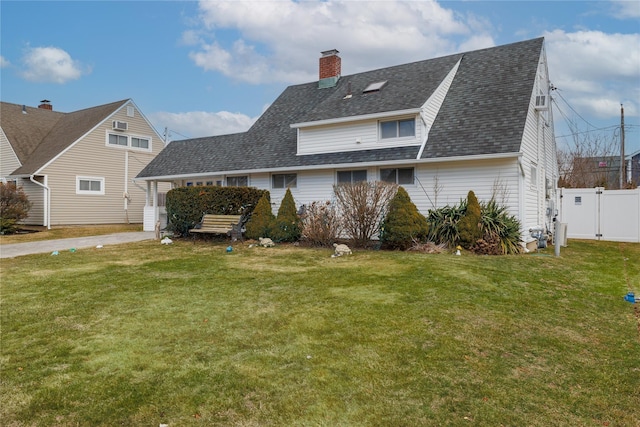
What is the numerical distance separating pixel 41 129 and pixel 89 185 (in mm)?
6558

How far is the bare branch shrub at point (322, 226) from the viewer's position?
12445 millimetres

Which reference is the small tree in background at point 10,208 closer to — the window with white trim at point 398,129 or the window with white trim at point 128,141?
the window with white trim at point 128,141

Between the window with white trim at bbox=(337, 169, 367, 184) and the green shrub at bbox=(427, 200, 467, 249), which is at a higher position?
the window with white trim at bbox=(337, 169, 367, 184)

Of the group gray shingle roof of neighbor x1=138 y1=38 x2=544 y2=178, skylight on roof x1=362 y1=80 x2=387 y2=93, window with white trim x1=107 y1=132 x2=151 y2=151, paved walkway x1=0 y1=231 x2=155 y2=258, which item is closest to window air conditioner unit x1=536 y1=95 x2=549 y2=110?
gray shingle roof of neighbor x1=138 y1=38 x2=544 y2=178

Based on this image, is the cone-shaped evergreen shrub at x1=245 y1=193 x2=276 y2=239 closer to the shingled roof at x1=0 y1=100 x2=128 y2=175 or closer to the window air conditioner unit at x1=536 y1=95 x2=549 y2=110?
the window air conditioner unit at x1=536 y1=95 x2=549 y2=110

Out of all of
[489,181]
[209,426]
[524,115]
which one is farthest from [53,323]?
[524,115]

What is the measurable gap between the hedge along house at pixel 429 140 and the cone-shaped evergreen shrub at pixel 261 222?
2.28 metres

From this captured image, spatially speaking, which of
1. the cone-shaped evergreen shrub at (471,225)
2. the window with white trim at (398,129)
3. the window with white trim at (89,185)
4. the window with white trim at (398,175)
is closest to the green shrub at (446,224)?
→ the cone-shaped evergreen shrub at (471,225)

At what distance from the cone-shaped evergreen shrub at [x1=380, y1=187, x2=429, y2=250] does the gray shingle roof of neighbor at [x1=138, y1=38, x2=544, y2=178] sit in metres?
2.20

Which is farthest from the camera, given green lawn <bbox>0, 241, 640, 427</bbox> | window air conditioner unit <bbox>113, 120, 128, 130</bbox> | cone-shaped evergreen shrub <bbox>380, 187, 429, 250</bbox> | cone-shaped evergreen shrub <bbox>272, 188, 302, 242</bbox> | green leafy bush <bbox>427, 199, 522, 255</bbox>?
window air conditioner unit <bbox>113, 120, 128, 130</bbox>

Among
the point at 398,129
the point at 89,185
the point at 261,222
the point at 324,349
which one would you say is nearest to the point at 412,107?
the point at 398,129

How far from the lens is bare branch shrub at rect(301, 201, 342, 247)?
12.4m

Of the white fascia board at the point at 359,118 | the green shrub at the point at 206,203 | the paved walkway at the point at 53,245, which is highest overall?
the white fascia board at the point at 359,118

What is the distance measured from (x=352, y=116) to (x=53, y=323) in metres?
11.5
